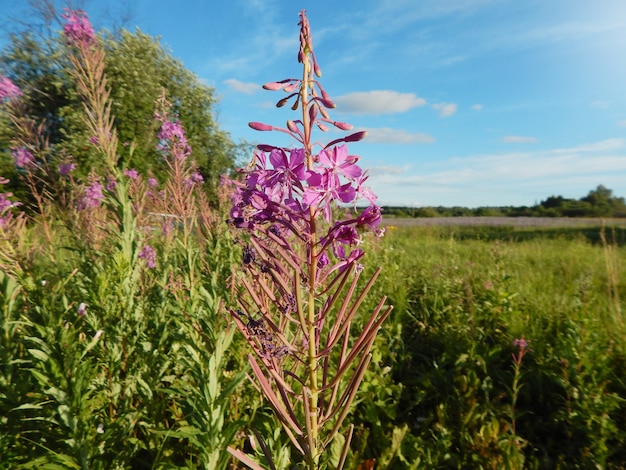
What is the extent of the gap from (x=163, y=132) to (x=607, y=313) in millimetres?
5653

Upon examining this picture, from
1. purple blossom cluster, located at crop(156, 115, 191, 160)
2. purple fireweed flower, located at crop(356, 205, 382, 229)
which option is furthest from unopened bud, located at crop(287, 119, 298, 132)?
purple blossom cluster, located at crop(156, 115, 191, 160)

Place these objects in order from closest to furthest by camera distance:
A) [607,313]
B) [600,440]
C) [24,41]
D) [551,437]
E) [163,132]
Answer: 1. [600,440]
2. [551,437]
3. [163,132]
4. [607,313]
5. [24,41]

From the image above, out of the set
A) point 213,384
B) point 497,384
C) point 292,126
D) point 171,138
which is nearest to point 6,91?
point 171,138

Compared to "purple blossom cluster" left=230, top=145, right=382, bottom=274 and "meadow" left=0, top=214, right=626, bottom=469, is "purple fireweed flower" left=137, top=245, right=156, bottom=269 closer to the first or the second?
"meadow" left=0, top=214, right=626, bottom=469

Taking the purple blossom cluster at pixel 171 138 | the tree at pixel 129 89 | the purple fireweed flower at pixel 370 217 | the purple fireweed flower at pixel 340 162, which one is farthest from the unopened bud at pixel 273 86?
the tree at pixel 129 89

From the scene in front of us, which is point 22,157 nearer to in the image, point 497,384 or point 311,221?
point 311,221

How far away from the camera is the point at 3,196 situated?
282 cm

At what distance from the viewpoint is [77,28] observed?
293 cm

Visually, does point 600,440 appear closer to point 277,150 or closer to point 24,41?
point 277,150

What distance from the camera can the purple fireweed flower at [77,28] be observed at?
2904 mm

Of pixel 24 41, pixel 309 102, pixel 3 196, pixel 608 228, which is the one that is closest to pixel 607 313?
pixel 309 102

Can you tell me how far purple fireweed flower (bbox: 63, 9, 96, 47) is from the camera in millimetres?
2904

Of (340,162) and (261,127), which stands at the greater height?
A: (261,127)

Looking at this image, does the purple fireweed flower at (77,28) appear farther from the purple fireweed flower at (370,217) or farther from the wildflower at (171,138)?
the purple fireweed flower at (370,217)
